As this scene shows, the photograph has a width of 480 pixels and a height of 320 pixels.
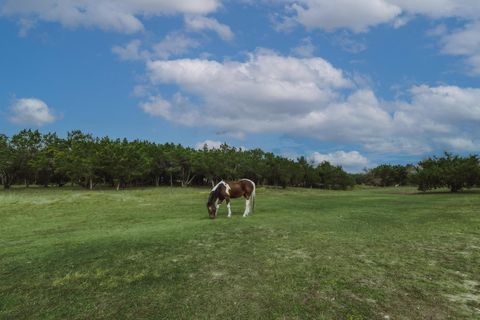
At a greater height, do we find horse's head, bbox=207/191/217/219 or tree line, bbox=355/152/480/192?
tree line, bbox=355/152/480/192

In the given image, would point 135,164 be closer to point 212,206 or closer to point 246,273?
point 212,206

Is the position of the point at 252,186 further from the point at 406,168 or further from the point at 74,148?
the point at 406,168

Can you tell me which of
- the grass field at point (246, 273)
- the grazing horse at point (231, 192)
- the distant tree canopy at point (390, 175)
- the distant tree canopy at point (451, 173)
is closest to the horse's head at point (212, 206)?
the grazing horse at point (231, 192)

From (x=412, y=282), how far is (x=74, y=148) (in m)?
71.1

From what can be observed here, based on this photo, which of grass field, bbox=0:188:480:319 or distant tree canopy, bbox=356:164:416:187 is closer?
grass field, bbox=0:188:480:319

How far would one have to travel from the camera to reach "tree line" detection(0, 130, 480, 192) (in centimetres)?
5596

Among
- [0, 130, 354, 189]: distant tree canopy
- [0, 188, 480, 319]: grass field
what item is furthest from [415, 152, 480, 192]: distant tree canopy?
[0, 188, 480, 319]: grass field

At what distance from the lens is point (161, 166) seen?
3189 inches

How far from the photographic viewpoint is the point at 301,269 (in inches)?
399

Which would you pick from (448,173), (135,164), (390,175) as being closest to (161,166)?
(135,164)

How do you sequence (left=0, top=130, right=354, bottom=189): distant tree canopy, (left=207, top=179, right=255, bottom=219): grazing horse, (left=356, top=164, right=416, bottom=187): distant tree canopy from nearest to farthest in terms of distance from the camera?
(left=207, top=179, right=255, bottom=219): grazing horse
(left=0, top=130, right=354, bottom=189): distant tree canopy
(left=356, top=164, right=416, bottom=187): distant tree canopy

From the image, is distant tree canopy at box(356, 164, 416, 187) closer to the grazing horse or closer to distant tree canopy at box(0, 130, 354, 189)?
distant tree canopy at box(0, 130, 354, 189)

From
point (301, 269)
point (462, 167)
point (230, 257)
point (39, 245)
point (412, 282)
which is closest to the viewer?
point (412, 282)

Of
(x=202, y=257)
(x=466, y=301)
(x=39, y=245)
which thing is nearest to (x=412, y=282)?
(x=466, y=301)
